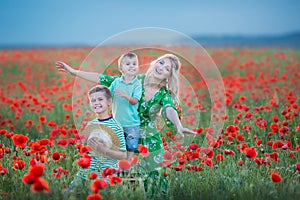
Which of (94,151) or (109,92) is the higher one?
(109,92)

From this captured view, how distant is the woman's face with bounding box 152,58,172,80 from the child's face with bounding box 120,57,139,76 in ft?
0.63

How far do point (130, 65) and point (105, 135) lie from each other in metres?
0.61

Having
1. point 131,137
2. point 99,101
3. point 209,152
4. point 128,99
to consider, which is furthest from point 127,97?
point 209,152

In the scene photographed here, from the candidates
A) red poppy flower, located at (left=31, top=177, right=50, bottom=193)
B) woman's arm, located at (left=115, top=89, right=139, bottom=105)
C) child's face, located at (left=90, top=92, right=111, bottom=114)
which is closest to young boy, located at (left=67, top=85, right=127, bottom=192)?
child's face, located at (left=90, top=92, right=111, bottom=114)

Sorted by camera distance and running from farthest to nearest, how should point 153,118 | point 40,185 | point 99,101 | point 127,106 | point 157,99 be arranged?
point 153,118
point 157,99
point 127,106
point 99,101
point 40,185

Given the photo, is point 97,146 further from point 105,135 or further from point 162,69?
point 162,69

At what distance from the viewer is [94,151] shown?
→ 396 centimetres

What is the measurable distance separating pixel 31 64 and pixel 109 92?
1319 centimetres

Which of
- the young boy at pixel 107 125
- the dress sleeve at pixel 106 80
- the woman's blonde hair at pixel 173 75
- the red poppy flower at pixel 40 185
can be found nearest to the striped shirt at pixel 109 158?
the young boy at pixel 107 125

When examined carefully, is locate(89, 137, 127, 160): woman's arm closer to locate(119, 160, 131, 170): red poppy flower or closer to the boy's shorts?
the boy's shorts

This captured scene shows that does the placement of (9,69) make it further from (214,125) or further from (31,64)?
(214,125)

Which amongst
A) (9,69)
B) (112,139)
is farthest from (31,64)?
(112,139)

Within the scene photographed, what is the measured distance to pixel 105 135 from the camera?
13.1 ft

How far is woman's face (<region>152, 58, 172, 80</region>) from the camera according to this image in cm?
426
